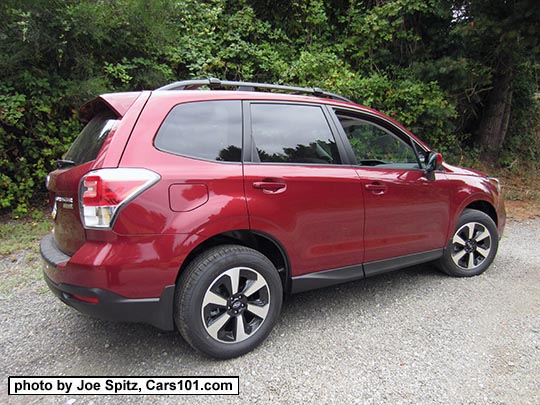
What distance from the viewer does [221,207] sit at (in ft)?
7.76

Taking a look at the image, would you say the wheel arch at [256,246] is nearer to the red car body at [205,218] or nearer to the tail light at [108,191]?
the red car body at [205,218]

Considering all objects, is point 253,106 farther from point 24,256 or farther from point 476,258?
point 24,256

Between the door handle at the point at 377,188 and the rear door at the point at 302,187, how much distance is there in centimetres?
13

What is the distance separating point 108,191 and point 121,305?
686 millimetres

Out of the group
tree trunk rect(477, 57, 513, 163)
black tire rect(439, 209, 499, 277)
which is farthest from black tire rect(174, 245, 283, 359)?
tree trunk rect(477, 57, 513, 163)

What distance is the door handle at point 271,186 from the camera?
252 centimetres

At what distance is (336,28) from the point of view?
8461 mm

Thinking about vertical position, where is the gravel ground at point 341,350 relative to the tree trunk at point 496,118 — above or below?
below

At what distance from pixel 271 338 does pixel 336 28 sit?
7.82 m

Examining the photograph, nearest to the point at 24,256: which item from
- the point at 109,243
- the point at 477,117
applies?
the point at 109,243

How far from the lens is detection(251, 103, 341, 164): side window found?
2697 millimetres

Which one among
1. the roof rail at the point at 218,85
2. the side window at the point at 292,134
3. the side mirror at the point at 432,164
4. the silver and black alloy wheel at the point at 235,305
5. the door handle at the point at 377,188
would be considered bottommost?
the silver and black alloy wheel at the point at 235,305

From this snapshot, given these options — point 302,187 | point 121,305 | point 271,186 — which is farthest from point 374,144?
point 121,305

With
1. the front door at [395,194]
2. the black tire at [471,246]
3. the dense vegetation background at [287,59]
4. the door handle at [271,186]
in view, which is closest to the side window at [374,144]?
the front door at [395,194]
